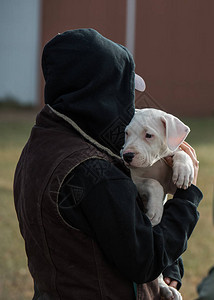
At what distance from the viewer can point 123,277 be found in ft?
5.83

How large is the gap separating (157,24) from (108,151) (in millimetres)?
13056

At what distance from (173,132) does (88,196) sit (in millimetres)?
440

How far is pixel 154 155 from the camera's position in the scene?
1.90m

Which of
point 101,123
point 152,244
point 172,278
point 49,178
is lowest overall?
point 172,278

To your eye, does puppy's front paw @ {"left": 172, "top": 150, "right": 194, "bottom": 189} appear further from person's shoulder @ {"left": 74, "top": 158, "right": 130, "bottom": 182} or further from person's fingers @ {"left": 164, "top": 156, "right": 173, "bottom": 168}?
person's shoulder @ {"left": 74, "top": 158, "right": 130, "bottom": 182}

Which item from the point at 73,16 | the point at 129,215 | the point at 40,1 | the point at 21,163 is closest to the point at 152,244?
the point at 129,215

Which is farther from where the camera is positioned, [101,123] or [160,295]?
[160,295]

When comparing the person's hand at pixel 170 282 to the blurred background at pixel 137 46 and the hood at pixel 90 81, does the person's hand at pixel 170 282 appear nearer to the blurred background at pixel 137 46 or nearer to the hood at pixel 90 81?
the hood at pixel 90 81

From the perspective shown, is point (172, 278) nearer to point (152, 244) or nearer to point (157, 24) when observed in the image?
point (152, 244)

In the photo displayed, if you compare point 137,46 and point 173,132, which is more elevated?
point 173,132

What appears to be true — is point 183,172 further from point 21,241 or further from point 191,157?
point 21,241

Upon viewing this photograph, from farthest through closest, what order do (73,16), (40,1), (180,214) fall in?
(40,1) < (73,16) < (180,214)

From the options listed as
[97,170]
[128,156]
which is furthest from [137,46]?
[97,170]

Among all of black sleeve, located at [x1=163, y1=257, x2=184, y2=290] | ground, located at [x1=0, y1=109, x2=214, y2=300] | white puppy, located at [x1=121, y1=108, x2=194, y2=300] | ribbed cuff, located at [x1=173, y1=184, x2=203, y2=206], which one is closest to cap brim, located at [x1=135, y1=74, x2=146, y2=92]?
white puppy, located at [x1=121, y1=108, x2=194, y2=300]
